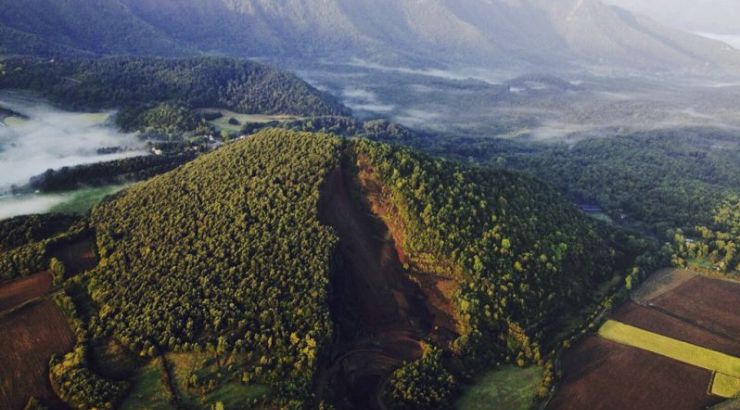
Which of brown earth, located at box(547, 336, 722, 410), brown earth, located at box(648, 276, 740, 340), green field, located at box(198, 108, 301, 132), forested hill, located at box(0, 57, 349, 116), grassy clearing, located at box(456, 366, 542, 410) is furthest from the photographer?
forested hill, located at box(0, 57, 349, 116)

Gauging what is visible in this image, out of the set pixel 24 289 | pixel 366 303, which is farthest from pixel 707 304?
pixel 24 289

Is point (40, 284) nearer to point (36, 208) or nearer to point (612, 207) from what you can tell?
point (36, 208)

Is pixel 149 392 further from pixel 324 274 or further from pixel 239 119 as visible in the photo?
pixel 239 119

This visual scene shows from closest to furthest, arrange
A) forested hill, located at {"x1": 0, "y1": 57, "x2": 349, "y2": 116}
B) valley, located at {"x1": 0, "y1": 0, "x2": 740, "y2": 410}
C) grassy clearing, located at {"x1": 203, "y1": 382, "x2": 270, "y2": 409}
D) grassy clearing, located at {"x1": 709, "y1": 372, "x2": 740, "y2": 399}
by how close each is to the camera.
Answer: grassy clearing, located at {"x1": 203, "y1": 382, "x2": 270, "y2": 409}, valley, located at {"x1": 0, "y1": 0, "x2": 740, "y2": 410}, grassy clearing, located at {"x1": 709, "y1": 372, "x2": 740, "y2": 399}, forested hill, located at {"x1": 0, "y1": 57, "x2": 349, "y2": 116}

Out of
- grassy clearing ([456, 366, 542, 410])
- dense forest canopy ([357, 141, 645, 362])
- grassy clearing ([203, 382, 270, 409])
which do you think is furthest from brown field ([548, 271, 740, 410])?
grassy clearing ([203, 382, 270, 409])

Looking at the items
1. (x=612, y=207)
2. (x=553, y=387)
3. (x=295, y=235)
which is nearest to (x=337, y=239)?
(x=295, y=235)

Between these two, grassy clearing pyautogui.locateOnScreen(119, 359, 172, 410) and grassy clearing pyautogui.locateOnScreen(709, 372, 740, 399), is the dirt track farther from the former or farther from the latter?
grassy clearing pyautogui.locateOnScreen(709, 372, 740, 399)
